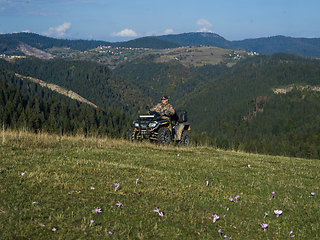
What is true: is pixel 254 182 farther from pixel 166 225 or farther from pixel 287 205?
pixel 166 225

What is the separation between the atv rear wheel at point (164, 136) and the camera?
1705 cm

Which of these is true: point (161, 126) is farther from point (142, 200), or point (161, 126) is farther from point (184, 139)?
point (142, 200)

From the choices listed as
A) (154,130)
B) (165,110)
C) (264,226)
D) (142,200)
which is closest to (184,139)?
(165,110)

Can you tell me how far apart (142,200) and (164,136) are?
1074 centimetres

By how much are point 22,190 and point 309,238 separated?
5824mm

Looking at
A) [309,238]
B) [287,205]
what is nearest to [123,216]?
[309,238]

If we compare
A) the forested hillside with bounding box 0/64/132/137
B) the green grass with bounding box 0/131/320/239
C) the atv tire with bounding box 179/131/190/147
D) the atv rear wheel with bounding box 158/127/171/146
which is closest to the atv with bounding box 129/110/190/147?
the atv rear wheel with bounding box 158/127/171/146

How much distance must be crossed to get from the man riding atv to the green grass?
6043 mm

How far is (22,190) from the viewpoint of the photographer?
6340 mm

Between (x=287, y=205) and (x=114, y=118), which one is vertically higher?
(x=287, y=205)

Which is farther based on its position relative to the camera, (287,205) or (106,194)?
(287,205)

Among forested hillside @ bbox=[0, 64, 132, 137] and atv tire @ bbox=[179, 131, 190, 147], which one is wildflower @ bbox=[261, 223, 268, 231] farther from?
forested hillside @ bbox=[0, 64, 132, 137]

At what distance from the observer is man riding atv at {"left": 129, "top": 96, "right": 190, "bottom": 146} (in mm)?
17141

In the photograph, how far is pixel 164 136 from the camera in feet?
56.9
